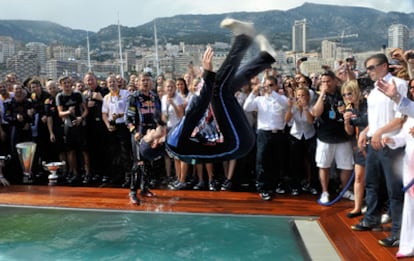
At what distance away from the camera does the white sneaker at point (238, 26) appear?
322cm

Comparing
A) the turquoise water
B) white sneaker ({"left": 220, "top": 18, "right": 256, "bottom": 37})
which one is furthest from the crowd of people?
the turquoise water

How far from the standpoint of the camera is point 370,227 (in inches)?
169

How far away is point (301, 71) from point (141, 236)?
3636mm

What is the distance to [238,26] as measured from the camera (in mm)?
3256

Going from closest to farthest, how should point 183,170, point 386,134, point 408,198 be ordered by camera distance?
point 408,198 < point 386,134 < point 183,170

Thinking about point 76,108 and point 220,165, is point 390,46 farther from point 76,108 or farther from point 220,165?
point 76,108

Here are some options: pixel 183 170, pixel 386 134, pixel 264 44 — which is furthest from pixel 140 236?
pixel 386 134

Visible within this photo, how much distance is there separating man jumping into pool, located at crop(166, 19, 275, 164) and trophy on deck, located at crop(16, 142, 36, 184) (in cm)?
427

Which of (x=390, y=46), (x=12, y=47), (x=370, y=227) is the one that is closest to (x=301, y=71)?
(x=390, y=46)

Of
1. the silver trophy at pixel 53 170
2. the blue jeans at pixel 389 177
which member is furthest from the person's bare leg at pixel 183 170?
the blue jeans at pixel 389 177

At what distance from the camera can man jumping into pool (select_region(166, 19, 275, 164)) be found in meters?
3.31

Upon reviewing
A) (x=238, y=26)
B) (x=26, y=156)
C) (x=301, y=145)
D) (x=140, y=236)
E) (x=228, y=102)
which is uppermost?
(x=238, y=26)

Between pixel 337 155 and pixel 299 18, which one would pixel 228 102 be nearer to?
pixel 299 18

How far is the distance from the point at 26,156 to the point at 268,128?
13.7 ft
